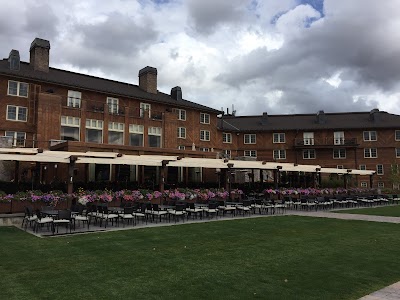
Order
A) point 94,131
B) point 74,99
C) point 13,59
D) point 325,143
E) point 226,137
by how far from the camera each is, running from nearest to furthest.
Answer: point 13,59 < point 74,99 < point 94,131 < point 325,143 < point 226,137

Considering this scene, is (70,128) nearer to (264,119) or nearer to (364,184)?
(264,119)

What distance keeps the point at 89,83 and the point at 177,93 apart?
1076cm

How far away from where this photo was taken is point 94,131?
31250mm

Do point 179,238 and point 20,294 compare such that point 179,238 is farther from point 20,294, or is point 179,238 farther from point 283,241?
point 20,294

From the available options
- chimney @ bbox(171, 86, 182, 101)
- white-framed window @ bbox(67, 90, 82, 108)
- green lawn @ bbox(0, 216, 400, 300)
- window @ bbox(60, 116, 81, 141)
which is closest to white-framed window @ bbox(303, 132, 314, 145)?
chimney @ bbox(171, 86, 182, 101)

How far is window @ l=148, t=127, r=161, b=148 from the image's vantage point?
3462 cm

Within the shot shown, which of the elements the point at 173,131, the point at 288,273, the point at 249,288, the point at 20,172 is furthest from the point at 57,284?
the point at 173,131

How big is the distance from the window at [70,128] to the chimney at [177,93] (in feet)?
44.7

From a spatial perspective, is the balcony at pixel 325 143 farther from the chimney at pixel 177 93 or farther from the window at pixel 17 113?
the window at pixel 17 113

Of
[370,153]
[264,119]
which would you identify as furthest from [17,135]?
[370,153]

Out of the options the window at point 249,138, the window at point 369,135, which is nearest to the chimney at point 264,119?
the window at point 249,138

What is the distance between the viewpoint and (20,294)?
5680 millimetres

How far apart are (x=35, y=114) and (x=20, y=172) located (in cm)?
631

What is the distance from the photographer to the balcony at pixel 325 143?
162 ft
